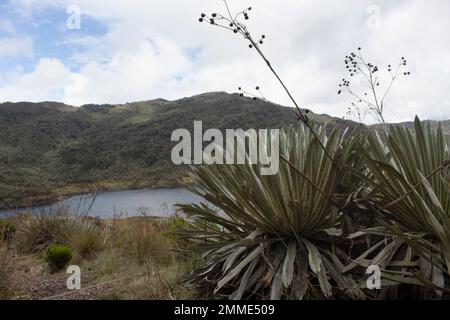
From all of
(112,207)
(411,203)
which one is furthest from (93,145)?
(411,203)

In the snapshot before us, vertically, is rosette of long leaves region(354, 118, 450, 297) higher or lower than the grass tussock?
higher

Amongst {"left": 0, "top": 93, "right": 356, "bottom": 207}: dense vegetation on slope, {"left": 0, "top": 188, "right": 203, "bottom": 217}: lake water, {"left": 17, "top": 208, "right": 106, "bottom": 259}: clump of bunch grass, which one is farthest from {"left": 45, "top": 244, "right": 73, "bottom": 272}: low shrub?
{"left": 0, "top": 93, "right": 356, "bottom": 207}: dense vegetation on slope

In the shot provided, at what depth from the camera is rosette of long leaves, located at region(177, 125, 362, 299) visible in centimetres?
278

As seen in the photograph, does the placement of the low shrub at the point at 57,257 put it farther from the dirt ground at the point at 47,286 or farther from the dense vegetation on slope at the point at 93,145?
the dense vegetation on slope at the point at 93,145

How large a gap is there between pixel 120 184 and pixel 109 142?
59.7 ft

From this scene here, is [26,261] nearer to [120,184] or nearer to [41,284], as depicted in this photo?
[41,284]

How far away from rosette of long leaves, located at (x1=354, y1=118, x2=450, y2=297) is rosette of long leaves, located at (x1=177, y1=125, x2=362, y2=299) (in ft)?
0.89

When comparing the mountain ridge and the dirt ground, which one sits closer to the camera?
the dirt ground

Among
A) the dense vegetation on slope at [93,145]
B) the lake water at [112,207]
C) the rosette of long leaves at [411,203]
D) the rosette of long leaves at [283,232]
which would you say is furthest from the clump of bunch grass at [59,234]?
the dense vegetation on slope at [93,145]

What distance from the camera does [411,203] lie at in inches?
105

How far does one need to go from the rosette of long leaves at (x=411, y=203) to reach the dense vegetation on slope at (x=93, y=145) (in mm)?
28672

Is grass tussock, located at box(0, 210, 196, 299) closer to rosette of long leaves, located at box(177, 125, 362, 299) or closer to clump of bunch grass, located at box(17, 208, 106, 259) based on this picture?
clump of bunch grass, located at box(17, 208, 106, 259)

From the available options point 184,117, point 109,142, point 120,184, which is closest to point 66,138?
point 109,142

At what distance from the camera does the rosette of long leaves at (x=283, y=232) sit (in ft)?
9.12
